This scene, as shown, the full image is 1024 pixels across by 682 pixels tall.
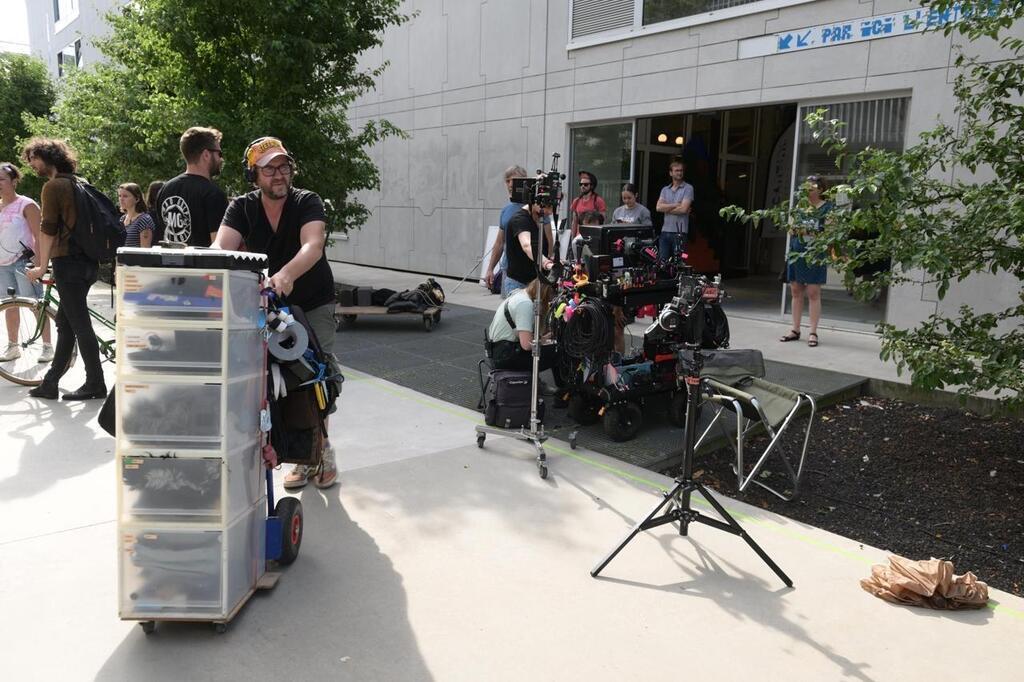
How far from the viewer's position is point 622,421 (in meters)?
5.31

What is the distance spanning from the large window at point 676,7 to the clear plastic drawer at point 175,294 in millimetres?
8905

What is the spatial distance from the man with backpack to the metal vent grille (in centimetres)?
790

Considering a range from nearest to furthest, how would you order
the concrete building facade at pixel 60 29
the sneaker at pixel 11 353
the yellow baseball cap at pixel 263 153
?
1. the yellow baseball cap at pixel 263 153
2. the sneaker at pixel 11 353
3. the concrete building facade at pixel 60 29

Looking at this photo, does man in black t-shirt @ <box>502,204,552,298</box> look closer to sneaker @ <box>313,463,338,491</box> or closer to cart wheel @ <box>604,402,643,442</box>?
cart wheel @ <box>604,402,643,442</box>

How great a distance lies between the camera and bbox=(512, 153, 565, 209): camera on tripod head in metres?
4.82

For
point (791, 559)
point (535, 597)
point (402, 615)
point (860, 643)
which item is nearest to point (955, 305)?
point (791, 559)

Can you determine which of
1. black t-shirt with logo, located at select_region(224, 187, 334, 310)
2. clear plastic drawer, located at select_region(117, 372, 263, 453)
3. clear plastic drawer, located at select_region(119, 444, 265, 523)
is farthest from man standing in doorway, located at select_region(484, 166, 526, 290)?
clear plastic drawer, located at select_region(119, 444, 265, 523)

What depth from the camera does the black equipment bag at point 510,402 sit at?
5160 mm

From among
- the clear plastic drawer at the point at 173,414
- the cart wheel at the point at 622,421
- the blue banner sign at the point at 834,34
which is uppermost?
the blue banner sign at the point at 834,34

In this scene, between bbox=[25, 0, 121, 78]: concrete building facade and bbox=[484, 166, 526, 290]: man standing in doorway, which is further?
bbox=[25, 0, 121, 78]: concrete building facade

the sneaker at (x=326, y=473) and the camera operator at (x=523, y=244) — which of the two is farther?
the camera operator at (x=523, y=244)

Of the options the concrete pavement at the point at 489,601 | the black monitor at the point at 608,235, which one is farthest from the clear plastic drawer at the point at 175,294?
the black monitor at the point at 608,235

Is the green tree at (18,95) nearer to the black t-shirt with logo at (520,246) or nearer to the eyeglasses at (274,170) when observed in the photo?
the black t-shirt with logo at (520,246)

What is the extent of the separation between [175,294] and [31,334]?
5060 mm
